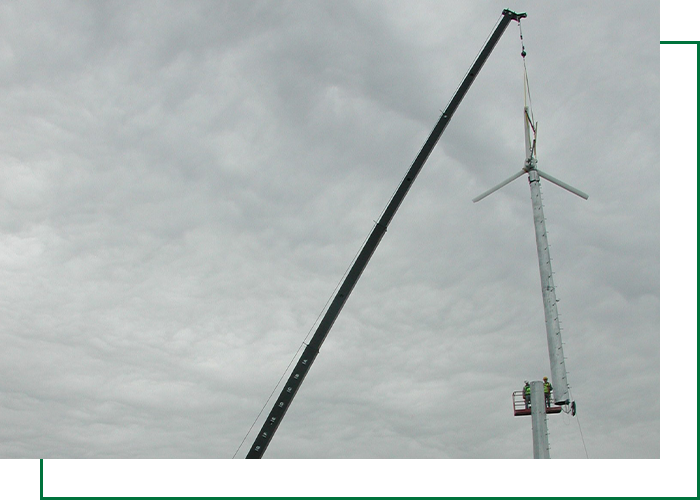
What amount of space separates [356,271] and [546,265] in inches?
495

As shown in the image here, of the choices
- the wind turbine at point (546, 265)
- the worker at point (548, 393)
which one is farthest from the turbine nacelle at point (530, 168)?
the worker at point (548, 393)

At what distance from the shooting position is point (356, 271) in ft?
107

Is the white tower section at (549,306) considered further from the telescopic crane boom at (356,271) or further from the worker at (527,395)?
the telescopic crane boom at (356,271)

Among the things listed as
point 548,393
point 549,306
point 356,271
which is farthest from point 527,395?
point 356,271

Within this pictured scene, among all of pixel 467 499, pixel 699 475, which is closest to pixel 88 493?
pixel 467 499

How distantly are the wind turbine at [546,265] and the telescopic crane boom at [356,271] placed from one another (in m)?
6.09

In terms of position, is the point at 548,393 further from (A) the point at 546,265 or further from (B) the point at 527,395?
(A) the point at 546,265

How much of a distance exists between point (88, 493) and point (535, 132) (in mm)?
35576

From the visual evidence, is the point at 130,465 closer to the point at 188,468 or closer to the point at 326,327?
the point at 188,468

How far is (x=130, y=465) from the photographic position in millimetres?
22141

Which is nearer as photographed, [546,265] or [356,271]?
[356,271]

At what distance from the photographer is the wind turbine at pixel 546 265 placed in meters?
32.5

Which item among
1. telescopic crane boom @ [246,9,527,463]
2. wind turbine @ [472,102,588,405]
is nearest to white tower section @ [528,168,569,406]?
wind turbine @ [472,102,588,405]

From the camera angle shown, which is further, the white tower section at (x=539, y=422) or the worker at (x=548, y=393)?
the worker at (x=548, y=393)
